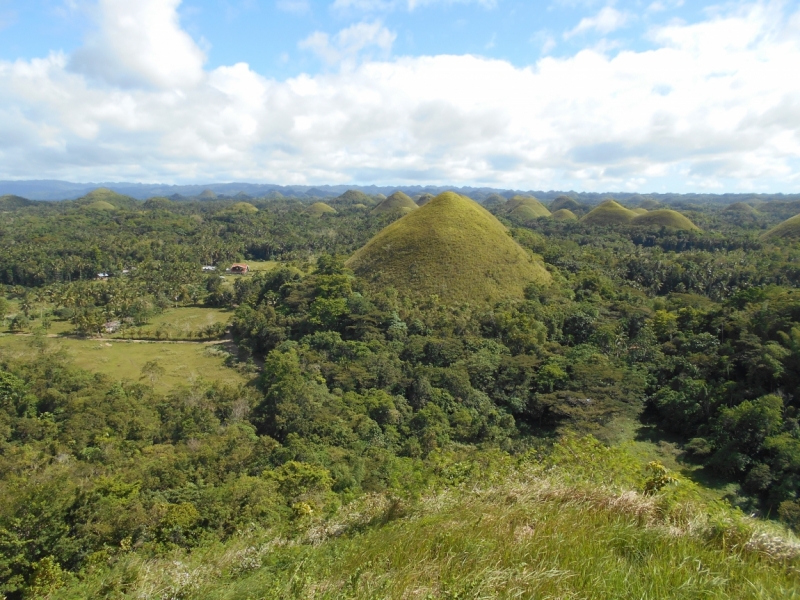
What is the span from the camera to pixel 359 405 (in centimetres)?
1930

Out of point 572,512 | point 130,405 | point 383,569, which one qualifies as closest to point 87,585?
point 383,569

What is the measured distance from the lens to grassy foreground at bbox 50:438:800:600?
9.78 feet

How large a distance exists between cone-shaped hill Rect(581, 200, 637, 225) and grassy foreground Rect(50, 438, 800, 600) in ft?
310

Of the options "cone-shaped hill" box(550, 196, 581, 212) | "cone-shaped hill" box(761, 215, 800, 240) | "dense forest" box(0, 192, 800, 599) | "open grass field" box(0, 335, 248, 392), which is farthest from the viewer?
"cone-shaped hill" box(550, 196, 581, 212)

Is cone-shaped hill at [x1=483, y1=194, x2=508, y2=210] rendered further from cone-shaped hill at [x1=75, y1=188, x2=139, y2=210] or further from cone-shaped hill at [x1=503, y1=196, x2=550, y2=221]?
cone-shaped hill at [x1=75, y1=188, x2=139, y2=210]

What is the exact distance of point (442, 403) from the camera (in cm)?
2006

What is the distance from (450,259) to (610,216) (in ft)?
228

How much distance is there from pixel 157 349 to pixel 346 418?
20069mm

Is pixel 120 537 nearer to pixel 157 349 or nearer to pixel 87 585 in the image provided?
pixel 87 585

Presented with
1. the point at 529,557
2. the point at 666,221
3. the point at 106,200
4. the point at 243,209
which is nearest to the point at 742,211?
the point at 666,221

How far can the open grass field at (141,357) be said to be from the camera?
2606 centimetres

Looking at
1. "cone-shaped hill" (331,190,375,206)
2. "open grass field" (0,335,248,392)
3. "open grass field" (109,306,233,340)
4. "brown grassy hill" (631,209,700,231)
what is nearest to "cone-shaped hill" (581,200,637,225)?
"brown grassy hill" (631,209,700,231)

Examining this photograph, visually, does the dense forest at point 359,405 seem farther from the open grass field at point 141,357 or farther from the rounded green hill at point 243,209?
the rounded green hill at point 243,209

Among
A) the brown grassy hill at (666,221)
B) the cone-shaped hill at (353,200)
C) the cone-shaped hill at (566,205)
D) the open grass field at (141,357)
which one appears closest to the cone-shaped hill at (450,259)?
the open grass field at (141,357)
